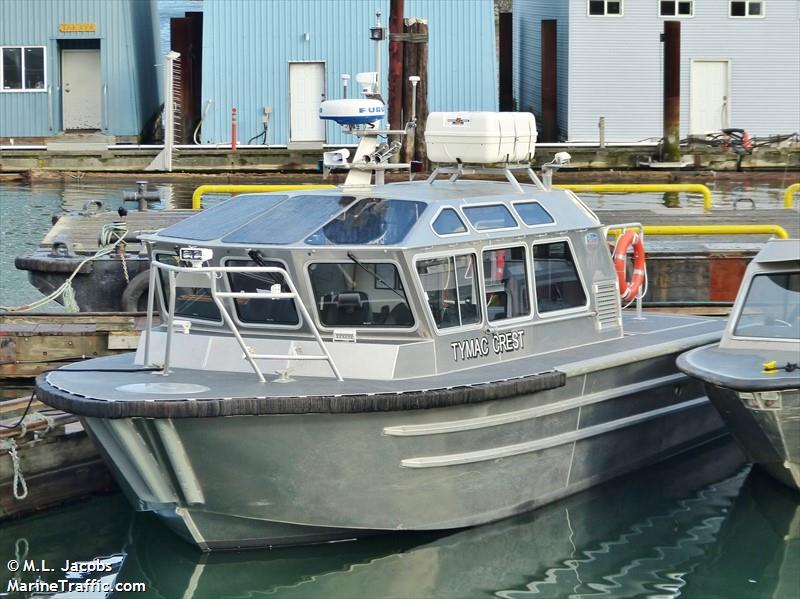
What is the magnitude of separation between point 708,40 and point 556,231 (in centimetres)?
2332

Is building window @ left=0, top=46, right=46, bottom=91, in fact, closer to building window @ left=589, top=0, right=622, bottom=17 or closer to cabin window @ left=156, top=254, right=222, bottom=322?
building window @ left=589, top=0, right=622, bottom=17

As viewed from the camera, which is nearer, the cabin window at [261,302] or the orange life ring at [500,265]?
the cabin window at [261,302]

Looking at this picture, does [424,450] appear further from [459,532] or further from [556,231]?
[556,231]

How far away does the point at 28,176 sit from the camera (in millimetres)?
30047

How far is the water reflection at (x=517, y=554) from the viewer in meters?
9.34

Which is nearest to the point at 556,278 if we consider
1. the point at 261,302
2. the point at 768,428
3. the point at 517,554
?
the point at 768,428

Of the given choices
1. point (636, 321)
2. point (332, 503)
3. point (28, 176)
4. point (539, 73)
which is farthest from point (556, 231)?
point (539, 73)

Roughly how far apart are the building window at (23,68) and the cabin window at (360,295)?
81.9ft

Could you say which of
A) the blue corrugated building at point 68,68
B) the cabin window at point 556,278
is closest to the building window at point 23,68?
the blue corrugated building at point 68,68

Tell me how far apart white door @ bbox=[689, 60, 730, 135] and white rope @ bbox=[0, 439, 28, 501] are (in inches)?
987

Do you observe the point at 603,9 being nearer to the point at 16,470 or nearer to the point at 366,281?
the point at 366,281

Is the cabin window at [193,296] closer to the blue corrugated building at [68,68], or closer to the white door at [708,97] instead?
the blue corrugated building at [68,68]

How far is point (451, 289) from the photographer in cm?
972

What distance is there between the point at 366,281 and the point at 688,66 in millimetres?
24682
